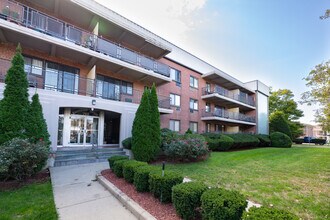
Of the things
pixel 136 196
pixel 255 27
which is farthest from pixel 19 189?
pixel 255 27

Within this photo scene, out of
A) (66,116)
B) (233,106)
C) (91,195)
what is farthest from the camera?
(233,106)

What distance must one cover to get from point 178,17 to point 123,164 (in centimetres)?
1047

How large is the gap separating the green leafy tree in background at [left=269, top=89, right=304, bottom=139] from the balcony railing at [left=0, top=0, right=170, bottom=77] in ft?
114

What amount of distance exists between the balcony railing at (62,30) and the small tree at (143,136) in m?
5.47

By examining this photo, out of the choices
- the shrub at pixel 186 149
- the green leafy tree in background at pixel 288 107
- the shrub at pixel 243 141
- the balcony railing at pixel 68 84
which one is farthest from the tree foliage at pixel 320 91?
the green leafy tree in background at pixel 288 107

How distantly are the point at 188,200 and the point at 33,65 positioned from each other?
12696 mm

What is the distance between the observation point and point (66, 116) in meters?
13.0

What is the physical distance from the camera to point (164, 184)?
Answer: 15.2ft

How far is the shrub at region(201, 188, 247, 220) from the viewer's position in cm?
311

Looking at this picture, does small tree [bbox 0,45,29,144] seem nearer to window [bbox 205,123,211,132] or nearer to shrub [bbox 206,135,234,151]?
shrub [bbox 206,135,234,151]

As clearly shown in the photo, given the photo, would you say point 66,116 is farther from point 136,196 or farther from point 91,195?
point 136,196

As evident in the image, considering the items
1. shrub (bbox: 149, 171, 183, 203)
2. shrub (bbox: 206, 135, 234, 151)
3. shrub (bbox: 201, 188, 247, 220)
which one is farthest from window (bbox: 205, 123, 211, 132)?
shrub (bbox: 201, 188, 247, 220)

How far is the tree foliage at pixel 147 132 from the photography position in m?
10.6

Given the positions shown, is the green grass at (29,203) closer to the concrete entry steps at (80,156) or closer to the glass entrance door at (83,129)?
the concrete entry steps at (80,156)
